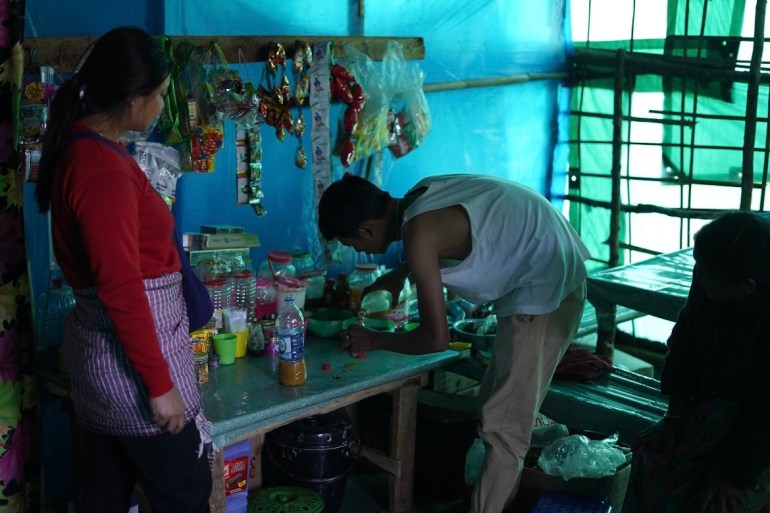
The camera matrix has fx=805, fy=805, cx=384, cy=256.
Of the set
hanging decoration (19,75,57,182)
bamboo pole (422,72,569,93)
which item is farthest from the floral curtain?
bamboo pole (422,72,569,93)

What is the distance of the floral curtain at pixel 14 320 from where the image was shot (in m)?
2.43

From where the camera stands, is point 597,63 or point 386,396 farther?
point 597,63

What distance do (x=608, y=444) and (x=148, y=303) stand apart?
7.17ft

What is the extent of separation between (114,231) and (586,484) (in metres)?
2.13

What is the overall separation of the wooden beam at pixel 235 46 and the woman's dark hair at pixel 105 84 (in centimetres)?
102

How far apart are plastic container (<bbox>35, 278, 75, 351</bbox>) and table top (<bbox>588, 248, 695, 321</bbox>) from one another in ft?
7.81

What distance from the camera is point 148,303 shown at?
6.12ft

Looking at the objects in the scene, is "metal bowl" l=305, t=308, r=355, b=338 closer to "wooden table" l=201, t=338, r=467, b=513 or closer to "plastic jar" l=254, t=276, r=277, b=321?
"wooden table" l=201, t=338, r=467, b=513

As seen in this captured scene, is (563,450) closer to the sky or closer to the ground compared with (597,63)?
closer to the ground

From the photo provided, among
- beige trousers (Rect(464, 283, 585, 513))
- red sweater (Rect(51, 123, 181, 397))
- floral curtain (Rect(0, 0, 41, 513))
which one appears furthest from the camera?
beige trousers (Rect(464, 283, 585, 513))

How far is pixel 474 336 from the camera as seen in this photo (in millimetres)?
3553

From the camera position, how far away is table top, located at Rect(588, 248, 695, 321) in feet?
12.0

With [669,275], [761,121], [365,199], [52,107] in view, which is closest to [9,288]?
[52,107]

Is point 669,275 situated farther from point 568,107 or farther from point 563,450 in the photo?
point 568,107
